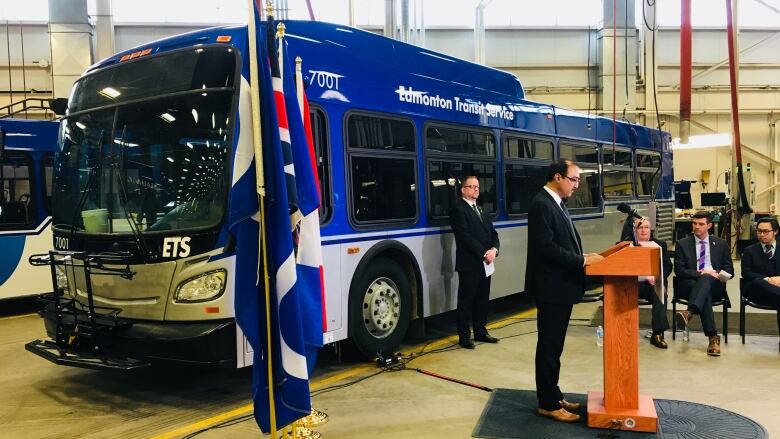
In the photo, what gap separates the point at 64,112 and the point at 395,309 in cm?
359

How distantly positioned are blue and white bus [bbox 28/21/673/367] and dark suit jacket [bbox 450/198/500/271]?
10.4 inches

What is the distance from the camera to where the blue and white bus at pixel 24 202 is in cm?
900

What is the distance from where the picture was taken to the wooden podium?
4281mm

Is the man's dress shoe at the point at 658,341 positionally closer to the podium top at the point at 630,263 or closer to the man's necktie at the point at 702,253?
the man's necktie at the point at 702,253

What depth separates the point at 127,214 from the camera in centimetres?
486

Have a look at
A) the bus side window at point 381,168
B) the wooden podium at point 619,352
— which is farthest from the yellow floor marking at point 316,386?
the wooden podium at point 619,352

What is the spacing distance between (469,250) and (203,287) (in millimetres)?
2941

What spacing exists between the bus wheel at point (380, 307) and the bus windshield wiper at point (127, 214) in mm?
1810

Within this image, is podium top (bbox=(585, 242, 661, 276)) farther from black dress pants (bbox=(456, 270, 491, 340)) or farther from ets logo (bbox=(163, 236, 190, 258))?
ets logo (bbox=(163, 236, 190, 258))

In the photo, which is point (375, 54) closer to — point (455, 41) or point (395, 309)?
point (395, 309)

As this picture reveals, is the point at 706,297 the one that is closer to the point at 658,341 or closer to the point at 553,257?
the point at 658,341

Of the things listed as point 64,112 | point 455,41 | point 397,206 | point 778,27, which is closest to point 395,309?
point 397,206

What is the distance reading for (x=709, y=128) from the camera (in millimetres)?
18594

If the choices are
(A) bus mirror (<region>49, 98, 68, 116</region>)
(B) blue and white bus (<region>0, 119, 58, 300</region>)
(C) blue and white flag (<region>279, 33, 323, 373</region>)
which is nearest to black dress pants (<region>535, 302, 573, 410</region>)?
(C) blue and white flag (<region>279, 33, 323, 373</region>)
